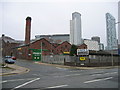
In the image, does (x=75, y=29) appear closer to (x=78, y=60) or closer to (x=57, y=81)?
(x=78, y=60)

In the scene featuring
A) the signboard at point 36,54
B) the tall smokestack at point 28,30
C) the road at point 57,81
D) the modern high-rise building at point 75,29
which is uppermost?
the modern high-rise building at point 75,29

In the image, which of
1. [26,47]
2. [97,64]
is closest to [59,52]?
[26,47]

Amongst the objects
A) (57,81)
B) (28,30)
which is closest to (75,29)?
(28,30)

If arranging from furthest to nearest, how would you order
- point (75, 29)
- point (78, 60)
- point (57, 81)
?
point (75, 29) → point (78, 60) → point (57, 81)

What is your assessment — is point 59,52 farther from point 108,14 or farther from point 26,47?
point 108,14

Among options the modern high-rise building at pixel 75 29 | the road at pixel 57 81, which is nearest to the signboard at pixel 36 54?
the road at pixel 57 81

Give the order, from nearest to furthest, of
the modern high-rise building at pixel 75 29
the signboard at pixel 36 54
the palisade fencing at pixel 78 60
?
1. the palisade fencing at pixel 78 60
2. the signboard at pixel 36 54
3. the modern high-rise building at pixel 75 29

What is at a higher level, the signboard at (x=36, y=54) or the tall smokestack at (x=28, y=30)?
the tall smokestack at (x=28, y=30)

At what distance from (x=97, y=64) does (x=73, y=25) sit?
7335 cm

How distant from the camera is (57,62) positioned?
3925 centimetres

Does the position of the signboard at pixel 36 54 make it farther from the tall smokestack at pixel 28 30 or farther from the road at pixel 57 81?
the road at pixel 57 81

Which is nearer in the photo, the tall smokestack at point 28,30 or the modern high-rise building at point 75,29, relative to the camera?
the tall smokestack at point 28,30

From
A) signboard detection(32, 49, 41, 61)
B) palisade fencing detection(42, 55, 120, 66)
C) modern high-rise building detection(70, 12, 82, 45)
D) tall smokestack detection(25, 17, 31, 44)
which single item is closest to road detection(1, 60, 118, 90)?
palisade fencing detection(42, 55, 120, 66)

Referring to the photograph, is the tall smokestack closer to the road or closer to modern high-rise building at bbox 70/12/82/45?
the road
